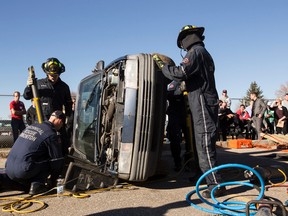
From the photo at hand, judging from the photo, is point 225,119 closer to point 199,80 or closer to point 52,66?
point 52,66

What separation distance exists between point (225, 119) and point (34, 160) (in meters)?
8.82

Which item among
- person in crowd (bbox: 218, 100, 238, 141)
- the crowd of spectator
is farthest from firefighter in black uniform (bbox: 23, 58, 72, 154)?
person in crowd (bbox: 218, 100, 238, 141)

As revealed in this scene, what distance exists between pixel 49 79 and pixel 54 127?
57.6 inches

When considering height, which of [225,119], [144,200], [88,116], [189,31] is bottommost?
[144,200]

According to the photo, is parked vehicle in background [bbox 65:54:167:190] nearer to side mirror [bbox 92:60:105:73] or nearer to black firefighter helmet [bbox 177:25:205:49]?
side mirror [bbox 92:60:105:73]

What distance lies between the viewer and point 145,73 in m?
3.87

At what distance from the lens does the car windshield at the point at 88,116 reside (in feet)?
15.3

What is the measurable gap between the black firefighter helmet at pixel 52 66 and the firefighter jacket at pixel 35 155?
1.42 m

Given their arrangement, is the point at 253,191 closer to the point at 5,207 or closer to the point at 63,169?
the point at 63,169

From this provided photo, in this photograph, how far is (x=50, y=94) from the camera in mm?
5402

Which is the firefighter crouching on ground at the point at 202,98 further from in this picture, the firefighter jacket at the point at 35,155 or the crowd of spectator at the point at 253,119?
the crowd of spectator at the point at 253,119

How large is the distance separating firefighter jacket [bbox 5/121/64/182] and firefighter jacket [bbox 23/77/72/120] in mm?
1215

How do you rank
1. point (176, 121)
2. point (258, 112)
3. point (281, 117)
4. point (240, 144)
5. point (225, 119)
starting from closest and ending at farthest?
1. point (176, 121)
2. point (240, 144)
3. point (258, 112)
4. point (225, 119)
5. point (281, 117)

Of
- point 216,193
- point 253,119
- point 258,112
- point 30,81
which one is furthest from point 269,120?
point 30,81
